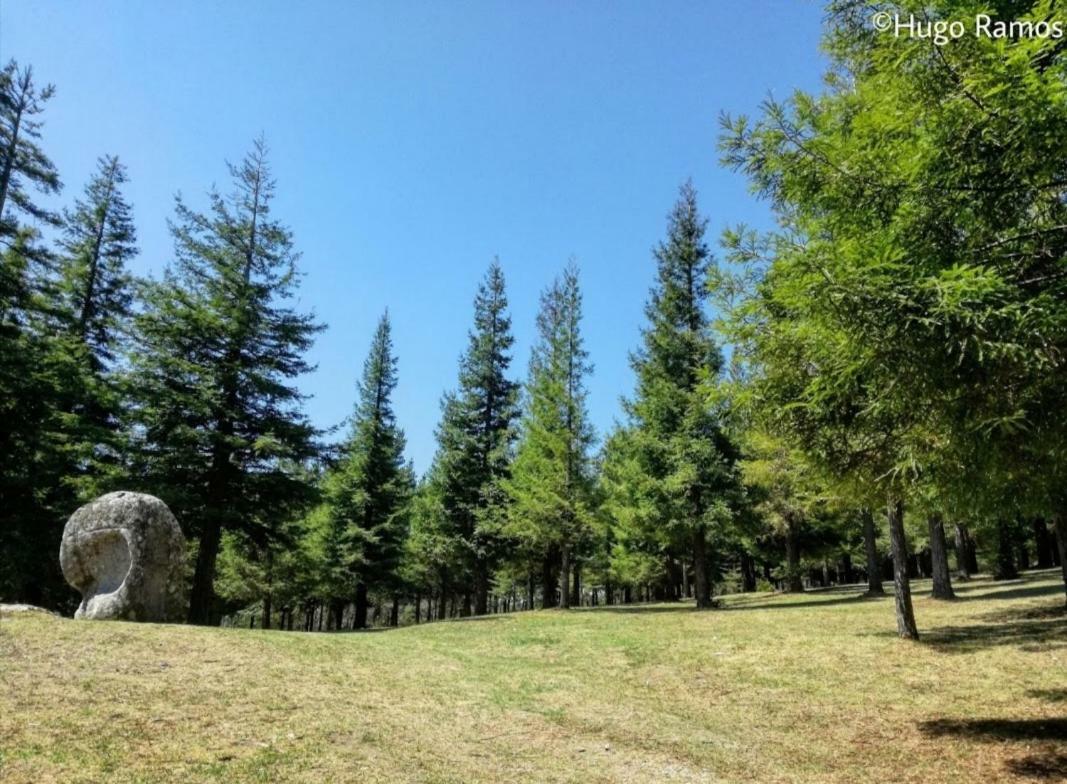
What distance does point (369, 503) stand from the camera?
29281 mm

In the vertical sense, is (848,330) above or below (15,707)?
above

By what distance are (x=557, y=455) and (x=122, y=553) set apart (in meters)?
14.8

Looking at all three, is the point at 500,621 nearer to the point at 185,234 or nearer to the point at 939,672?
the point at 939,672

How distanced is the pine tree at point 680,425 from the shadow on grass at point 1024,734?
12607 millimetres

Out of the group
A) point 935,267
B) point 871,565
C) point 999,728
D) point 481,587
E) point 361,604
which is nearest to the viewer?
point 935,267

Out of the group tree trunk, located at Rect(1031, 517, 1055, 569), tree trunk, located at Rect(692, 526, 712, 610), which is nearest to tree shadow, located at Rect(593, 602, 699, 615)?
tree trunk, located at Rect(692, 526, 712, 610)

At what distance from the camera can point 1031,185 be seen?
463 cm

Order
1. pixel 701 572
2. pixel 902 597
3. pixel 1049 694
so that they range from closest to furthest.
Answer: pixel 1049 694 < pixel 902 597 < pixel 701 572

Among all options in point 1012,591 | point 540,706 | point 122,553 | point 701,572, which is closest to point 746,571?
point 701,572

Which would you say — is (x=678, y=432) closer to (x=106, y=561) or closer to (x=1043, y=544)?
(x=106, y=561)

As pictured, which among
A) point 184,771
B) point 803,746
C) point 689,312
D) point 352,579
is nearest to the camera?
point 184,771

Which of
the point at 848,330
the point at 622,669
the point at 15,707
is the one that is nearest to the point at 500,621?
the point at 622,669

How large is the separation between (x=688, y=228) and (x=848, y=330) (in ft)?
67.8

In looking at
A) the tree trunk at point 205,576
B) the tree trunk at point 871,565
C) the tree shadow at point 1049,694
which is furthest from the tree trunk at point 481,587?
the tree shadow at point 1049,694
